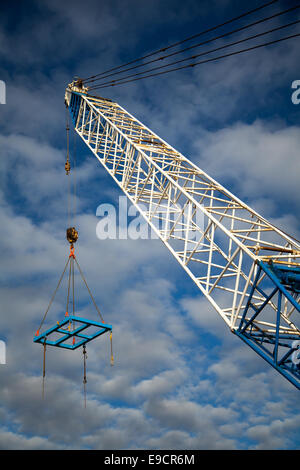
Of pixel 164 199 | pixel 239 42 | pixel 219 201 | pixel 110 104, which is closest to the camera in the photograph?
pixel 239 42

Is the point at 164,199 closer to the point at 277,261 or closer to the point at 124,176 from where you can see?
the point at 124,176

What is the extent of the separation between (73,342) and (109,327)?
2.99 m

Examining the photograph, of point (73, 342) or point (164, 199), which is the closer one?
point (73, 342)

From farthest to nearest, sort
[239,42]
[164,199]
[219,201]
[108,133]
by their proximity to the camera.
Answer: [108,133] → [164,199] → [219,201] → [239,42]

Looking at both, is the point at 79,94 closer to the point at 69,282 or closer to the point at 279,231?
the point at 69,282

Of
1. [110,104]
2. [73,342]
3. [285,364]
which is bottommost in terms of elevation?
[285,364]

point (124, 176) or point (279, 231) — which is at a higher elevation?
point (124, 176)

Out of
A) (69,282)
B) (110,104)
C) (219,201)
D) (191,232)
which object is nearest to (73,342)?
(69,282)

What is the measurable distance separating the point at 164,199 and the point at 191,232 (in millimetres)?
4026

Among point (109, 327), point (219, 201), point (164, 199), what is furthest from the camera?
point (164, 199)

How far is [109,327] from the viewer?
83.5 feet

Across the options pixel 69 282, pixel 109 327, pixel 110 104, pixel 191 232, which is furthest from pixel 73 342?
pixel 110 104

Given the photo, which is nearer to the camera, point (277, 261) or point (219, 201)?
point (277, 261)

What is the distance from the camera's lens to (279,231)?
30.7 m
